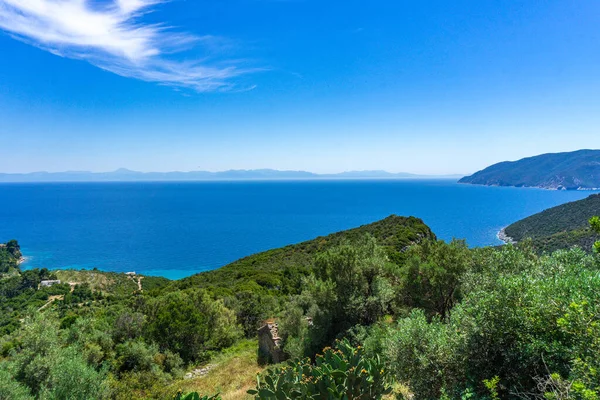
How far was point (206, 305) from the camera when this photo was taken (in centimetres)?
2217

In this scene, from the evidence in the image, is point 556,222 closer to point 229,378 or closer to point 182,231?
point 229,378

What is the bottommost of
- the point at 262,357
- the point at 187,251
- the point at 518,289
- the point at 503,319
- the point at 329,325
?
the point at 187,251

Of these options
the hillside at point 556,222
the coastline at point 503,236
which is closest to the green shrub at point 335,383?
the hillside at point 556,222

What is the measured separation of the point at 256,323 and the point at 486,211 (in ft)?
458

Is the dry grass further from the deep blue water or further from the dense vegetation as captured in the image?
the deep blue water

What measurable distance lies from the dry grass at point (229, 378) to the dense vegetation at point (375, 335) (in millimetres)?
293

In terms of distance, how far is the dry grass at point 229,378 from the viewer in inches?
516

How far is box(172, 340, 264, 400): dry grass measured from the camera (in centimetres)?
1310

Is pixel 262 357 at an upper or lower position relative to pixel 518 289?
lower

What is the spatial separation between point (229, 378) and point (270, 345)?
114 inches

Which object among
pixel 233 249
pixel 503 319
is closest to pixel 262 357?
pixel 503 319

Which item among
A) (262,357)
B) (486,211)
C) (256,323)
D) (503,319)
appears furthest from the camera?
(486,211)

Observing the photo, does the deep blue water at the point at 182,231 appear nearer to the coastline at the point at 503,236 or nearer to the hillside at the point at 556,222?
the coastline at the point at 503,236

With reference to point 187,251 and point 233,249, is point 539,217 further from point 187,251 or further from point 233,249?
point 187,251
